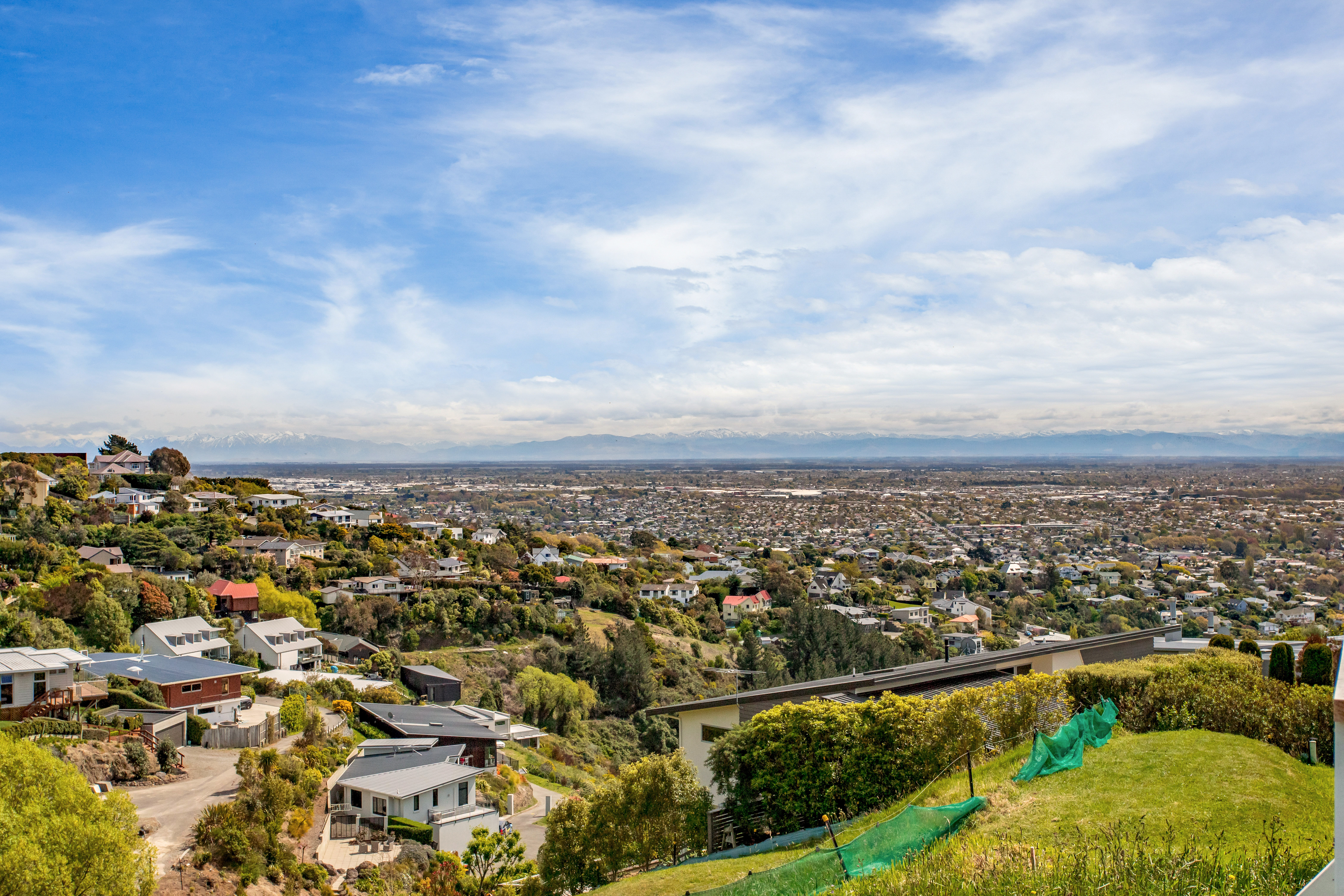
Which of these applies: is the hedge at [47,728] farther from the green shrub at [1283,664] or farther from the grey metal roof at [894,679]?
the green shrub at [1283,664]

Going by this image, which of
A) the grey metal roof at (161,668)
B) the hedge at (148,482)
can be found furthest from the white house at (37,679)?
the hedge at (148,482)

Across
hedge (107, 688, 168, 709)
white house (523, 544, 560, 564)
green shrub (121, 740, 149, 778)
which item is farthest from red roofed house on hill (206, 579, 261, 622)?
white house (523, 544, 560, 564)

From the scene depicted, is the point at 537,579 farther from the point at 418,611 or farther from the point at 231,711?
the point at 231,711

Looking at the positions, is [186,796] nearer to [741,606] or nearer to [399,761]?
[399,761]

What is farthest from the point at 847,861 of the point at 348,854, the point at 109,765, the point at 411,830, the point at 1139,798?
the point at 109,765

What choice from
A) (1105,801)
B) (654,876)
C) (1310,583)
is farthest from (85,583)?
(1310,583)

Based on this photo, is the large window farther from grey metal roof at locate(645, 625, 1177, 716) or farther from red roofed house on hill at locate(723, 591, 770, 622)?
red roofed house on hill at locate(723, 591, 770, 622)
